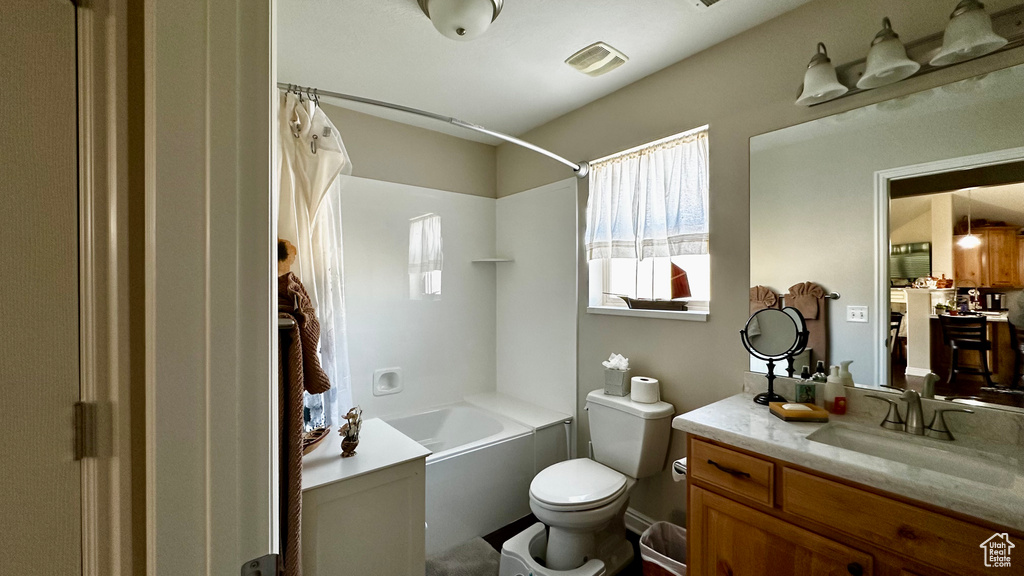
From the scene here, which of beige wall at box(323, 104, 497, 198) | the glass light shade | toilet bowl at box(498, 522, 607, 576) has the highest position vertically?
beige wall at box(323, 104, 497, 198)

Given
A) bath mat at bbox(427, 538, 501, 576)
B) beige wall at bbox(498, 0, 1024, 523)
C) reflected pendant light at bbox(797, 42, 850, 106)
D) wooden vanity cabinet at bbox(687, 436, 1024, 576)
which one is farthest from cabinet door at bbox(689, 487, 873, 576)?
reflected pendant light at bbox(797, 42, 850, 106)

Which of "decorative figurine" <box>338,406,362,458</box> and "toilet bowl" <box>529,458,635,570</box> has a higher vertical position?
"decorative figurine" <box>338,406,362,458</box>

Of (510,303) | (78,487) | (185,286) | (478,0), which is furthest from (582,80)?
(78,487)

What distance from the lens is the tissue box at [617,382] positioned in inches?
87.4

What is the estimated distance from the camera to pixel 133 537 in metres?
0.66

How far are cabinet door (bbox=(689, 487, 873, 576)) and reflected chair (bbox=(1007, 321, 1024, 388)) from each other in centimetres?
79

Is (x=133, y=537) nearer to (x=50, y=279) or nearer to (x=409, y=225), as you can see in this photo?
(x=50, y=279)

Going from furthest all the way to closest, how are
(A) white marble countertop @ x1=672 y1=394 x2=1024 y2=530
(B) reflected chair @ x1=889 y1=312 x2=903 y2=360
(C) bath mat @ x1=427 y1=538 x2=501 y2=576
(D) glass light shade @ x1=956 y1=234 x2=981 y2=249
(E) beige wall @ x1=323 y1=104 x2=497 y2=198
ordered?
1. (E) beige wall @ x1=323 y1=104 x2=497 y2=198
2. (C) bath mat @ x1=427 y1=538 x2=501 y2=576
3. (B) reflected chair @ x1=889 y1=312 x2=903 y2=360
4. (D) glass light shade @ x1=956 y1=234 x2=981 y2=249
5. (A) white marble countertop @ x1=672 y1=394 x2=1024 y2=530

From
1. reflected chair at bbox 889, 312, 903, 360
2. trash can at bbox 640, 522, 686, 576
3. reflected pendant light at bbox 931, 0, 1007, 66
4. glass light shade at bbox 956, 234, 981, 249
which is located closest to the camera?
reflected pendant light at bbox 931, 0, 1007, 66

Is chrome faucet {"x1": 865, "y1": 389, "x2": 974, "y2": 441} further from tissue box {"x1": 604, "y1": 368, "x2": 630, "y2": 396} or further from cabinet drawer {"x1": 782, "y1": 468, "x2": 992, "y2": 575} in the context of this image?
tissue box {"x1": 604, "y1": 368, "x2": 630, "y2": 396}

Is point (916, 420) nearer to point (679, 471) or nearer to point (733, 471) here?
point (733, 471)

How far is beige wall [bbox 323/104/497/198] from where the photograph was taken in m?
2.70

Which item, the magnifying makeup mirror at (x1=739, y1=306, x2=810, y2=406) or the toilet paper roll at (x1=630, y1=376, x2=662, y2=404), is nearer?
the magnifying makeup mirror at (x1=739, y1=306, x2=810, y2=406)

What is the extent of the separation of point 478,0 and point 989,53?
5.53ft
